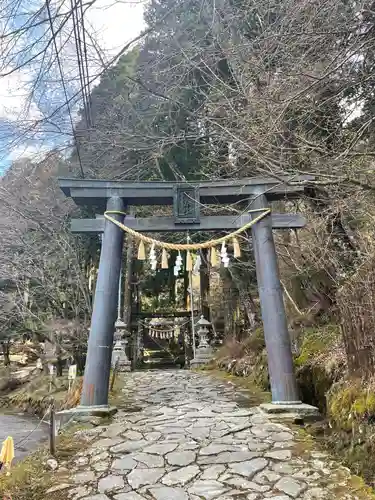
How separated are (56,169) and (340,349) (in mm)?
12053

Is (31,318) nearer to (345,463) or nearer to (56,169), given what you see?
(56,169)

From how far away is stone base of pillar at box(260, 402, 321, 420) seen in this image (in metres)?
4.76

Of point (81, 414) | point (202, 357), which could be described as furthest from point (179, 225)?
point (202, 357)

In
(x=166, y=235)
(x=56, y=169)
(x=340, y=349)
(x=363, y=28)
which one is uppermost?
(x=56, y=169)

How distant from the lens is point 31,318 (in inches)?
558

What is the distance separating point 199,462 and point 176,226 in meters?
3.56

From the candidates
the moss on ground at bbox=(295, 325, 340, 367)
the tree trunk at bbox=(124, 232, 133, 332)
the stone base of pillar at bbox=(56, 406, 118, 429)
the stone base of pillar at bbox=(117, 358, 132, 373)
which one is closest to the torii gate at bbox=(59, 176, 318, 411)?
the stone base of pillar at bbox=(56, 406, 118, 429)

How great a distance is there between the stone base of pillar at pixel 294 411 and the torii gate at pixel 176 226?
0.47m

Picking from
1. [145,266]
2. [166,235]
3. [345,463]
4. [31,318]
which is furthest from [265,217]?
[145,266]

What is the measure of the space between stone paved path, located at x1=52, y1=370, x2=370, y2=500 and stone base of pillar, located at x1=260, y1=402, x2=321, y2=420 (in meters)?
0.16

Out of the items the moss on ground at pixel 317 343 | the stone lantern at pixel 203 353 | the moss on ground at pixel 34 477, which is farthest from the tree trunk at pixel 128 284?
the moss on ground at pixel 34 477

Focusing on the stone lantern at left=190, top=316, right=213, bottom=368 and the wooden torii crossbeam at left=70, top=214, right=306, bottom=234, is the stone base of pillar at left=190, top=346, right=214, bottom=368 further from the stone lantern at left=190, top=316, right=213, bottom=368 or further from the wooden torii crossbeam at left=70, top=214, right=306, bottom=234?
the wooden torii crossbeam at left=70, top=214, right=306, bottom=234

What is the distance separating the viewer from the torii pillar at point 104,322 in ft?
17.3

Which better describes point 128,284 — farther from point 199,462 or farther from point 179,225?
point 199,462
